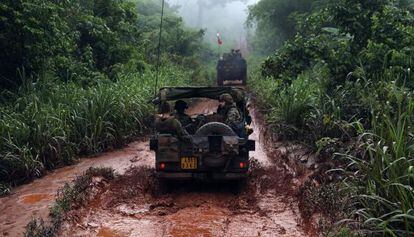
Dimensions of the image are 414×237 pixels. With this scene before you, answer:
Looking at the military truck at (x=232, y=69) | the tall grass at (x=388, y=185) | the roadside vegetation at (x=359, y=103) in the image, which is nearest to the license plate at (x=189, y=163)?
the roadside vegetation at (x=359, y=103)

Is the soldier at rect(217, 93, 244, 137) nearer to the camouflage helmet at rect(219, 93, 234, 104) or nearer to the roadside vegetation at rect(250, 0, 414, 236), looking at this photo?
the camouflage helmet at rect(219, 93, 234, 104)

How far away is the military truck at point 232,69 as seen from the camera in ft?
76.8

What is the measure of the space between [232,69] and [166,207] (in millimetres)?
17092

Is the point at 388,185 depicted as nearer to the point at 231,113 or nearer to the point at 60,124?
the point at 231,113

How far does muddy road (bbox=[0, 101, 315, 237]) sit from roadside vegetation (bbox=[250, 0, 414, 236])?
0.86 meters

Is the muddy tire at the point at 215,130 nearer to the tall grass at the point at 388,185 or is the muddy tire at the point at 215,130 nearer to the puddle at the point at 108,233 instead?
the puddle at the point at 108,233

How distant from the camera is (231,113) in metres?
7.80

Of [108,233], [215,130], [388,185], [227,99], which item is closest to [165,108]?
[227,99]

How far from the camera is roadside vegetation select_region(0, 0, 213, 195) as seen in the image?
8.32 m

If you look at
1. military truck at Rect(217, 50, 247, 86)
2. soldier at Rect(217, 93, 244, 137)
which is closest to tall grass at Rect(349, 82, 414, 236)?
soldier at Rect(217, 93, 244, 137)

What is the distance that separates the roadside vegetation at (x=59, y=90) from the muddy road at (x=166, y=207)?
0.58m

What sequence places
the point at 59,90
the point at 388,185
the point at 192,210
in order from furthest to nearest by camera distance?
the point at 59,90
the point at 192,210
the point at 388,185

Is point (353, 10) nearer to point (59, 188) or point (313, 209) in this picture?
Result: point (313, 209)

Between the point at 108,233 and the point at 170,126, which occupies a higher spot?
the point at 170,126
